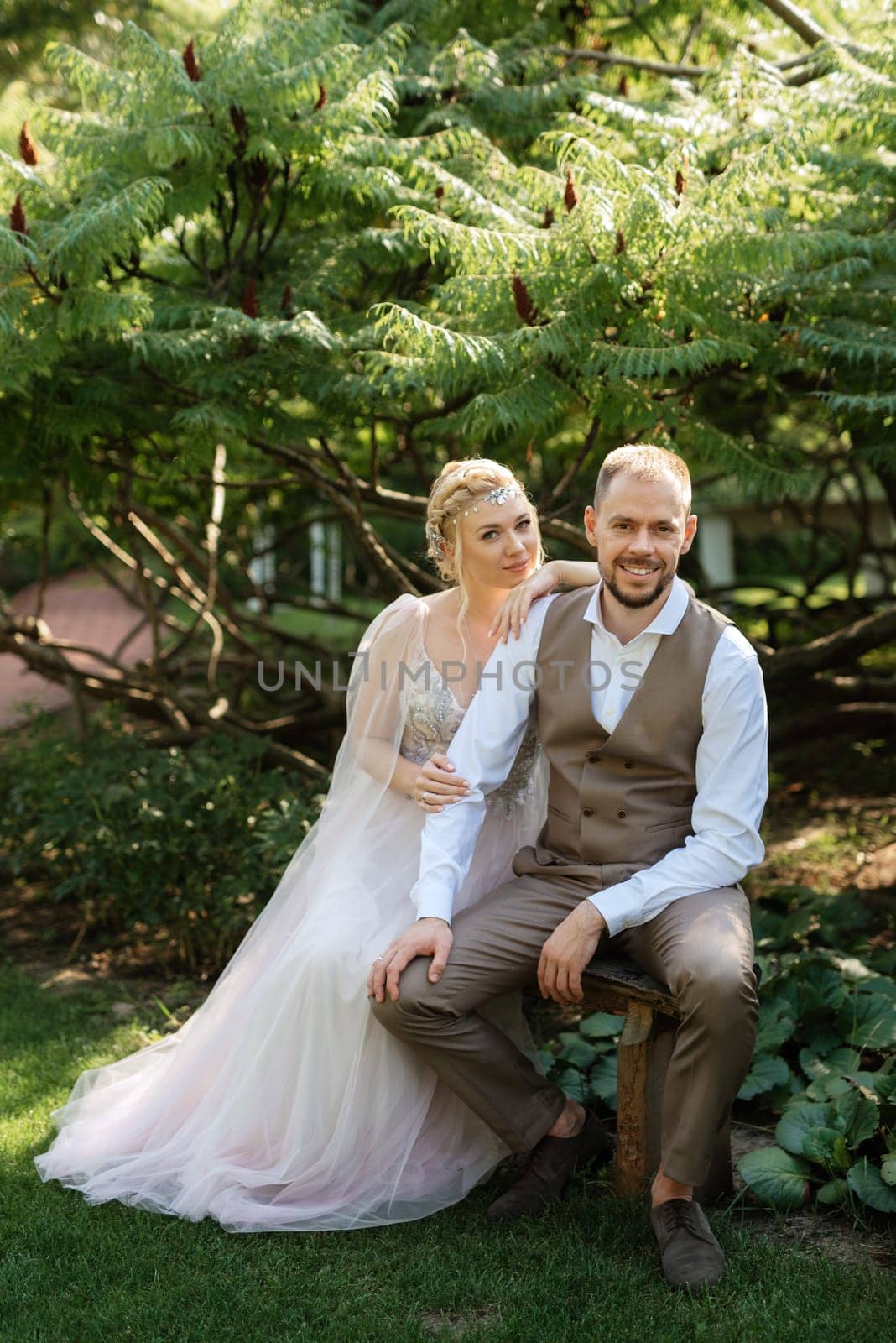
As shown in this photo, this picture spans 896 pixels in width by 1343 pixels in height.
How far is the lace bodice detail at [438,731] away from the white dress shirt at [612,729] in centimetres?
17

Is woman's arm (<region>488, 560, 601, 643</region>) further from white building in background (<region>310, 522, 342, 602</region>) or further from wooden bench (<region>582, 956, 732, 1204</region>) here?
white building in background (<region>310, 522, 342, 602</region>)

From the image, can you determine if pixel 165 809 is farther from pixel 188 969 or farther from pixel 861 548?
pixel 861 548

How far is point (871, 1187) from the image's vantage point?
306cm

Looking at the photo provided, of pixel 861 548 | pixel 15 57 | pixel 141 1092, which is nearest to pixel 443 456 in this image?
pixel 861 548

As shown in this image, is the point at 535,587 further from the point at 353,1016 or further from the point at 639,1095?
the point at 639,1095

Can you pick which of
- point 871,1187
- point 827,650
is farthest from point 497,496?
point 827,650

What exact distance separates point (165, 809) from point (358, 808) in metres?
1.70

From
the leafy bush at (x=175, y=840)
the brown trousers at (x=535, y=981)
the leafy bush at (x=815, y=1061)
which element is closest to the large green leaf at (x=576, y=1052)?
the leafy bush at (x=815, y=1061)

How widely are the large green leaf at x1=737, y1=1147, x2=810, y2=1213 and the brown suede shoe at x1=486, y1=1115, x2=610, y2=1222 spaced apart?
0.42 metres

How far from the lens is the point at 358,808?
374 cm

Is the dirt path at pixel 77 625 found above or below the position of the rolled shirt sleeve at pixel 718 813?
below

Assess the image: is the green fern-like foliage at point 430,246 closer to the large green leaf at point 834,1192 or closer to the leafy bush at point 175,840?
the leafy bush at point 175,840

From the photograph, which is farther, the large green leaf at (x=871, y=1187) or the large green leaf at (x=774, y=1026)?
the large green leaf at (x=774, y=1026)

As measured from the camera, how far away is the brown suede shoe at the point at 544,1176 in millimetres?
3172
